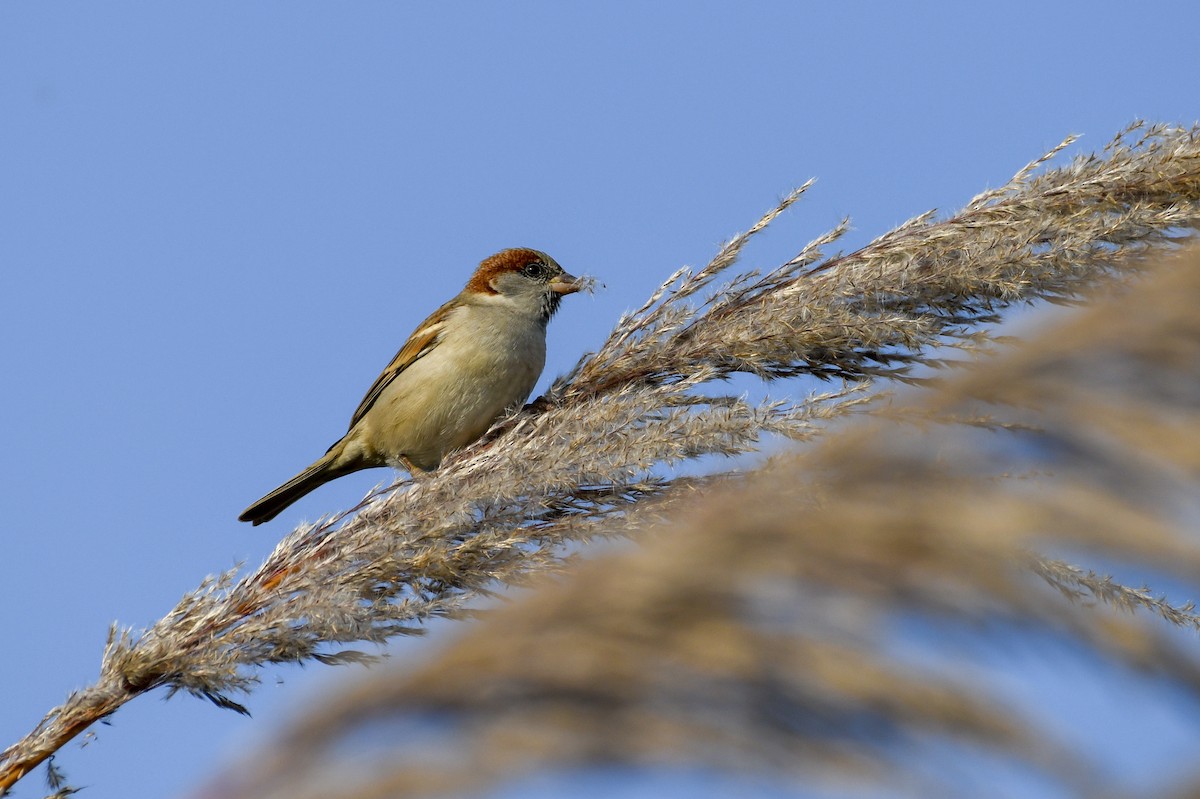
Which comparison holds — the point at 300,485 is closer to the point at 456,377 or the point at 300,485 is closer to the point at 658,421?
the point at 456,377

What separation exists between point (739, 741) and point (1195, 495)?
0.63ft

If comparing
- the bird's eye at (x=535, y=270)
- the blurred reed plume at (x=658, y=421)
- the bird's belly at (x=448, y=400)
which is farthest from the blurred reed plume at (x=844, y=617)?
the bird's eye at (x=535, y=270)

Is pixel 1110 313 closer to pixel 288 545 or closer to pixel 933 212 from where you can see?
pixel 288 545

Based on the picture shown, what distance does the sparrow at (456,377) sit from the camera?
4.83 meters

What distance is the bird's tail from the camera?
5.05 metres

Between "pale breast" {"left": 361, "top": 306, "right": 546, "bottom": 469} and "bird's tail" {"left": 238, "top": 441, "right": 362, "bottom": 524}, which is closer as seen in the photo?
"pale breast" {"left": 361, "top": 306, "right": 546, "bottom": 469}

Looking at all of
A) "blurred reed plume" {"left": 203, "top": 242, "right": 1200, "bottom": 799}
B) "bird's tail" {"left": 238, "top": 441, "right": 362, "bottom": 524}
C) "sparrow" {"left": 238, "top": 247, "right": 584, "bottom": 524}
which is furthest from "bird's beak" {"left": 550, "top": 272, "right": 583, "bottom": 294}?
"blurred reed plume" {"left": 203, "top": 242, "right": 1200, "bottom": 799}

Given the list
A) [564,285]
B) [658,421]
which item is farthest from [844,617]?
[564,285]

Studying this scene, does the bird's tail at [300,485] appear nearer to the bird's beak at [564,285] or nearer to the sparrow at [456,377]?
the sparrow at [456,377]

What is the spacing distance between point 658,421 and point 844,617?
164 centimetres

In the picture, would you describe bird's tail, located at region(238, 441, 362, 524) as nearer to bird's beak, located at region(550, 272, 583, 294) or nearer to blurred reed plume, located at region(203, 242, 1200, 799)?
bird's beak, located at region(550, 272, 583, 294)

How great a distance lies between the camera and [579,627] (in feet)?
1.80

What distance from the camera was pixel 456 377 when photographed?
4875mm

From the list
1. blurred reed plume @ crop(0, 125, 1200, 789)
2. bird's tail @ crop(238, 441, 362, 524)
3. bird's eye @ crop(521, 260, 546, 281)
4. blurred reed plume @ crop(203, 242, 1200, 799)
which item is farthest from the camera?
bird's eye @ crop(521, 260, 546, 281)
